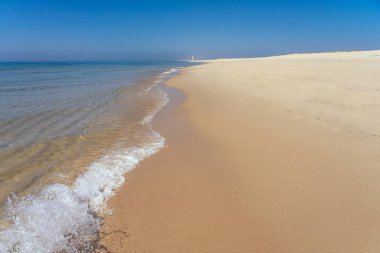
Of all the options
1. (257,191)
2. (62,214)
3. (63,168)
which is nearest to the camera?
(62,214)

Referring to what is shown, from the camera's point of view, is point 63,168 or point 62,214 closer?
point 62,214

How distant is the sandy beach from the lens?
3.08 meters

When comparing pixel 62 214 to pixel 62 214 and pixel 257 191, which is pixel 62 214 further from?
pixel 257 191

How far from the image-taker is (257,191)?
4102 mm

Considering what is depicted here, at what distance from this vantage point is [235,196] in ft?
13.1

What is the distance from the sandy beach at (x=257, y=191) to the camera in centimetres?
308

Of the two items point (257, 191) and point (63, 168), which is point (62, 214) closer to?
point (63, 168)

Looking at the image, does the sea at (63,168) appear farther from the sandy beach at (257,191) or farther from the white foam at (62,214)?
the sandy beach at (257,191)

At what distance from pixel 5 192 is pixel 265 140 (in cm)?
495

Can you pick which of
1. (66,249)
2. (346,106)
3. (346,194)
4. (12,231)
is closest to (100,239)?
(66,249)

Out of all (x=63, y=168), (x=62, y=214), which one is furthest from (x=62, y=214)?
(x=63, y=168)

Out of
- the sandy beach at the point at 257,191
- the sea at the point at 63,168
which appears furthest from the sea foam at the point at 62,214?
the sandy beach at the point at 257,191

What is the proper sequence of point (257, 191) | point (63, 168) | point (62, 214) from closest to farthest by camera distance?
1. point (62, 214)
2. point (257, 191)
3. point (63, 168)

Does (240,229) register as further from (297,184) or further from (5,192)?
(5,192)
